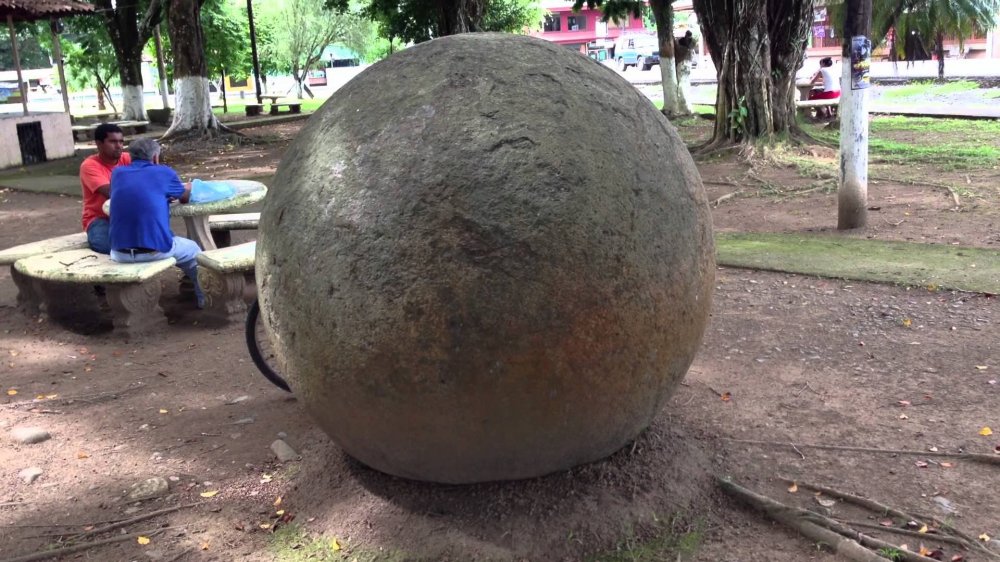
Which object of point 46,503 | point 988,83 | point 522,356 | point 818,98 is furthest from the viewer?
point 988,83

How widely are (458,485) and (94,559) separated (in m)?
1.26

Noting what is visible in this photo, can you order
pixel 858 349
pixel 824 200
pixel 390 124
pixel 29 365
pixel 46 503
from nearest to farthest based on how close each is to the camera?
pixel 390 124
pixel 46 503
pixel 858 349
pixel 29 365
pixel 824 200

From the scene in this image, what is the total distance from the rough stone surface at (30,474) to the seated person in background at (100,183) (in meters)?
2.53

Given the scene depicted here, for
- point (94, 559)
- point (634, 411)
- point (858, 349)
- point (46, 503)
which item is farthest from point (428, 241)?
point (858, 349)

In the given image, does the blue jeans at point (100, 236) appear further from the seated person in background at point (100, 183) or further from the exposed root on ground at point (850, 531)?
the exposed root on ground at point (850, 531)

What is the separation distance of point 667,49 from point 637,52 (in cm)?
3165

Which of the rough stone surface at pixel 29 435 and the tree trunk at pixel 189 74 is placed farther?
the tree trunk at pixel 189 74

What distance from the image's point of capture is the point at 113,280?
17.2ft

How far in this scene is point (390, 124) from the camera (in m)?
2.72

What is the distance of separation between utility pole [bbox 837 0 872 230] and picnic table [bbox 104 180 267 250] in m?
4.77

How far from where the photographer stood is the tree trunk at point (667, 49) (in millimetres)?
16422

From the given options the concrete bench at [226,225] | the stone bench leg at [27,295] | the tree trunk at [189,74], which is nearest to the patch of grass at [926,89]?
the tree trunk at [189,74]

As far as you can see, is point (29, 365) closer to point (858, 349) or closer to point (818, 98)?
point (858, 349)

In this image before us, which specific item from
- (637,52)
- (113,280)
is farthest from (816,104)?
(637,52)
